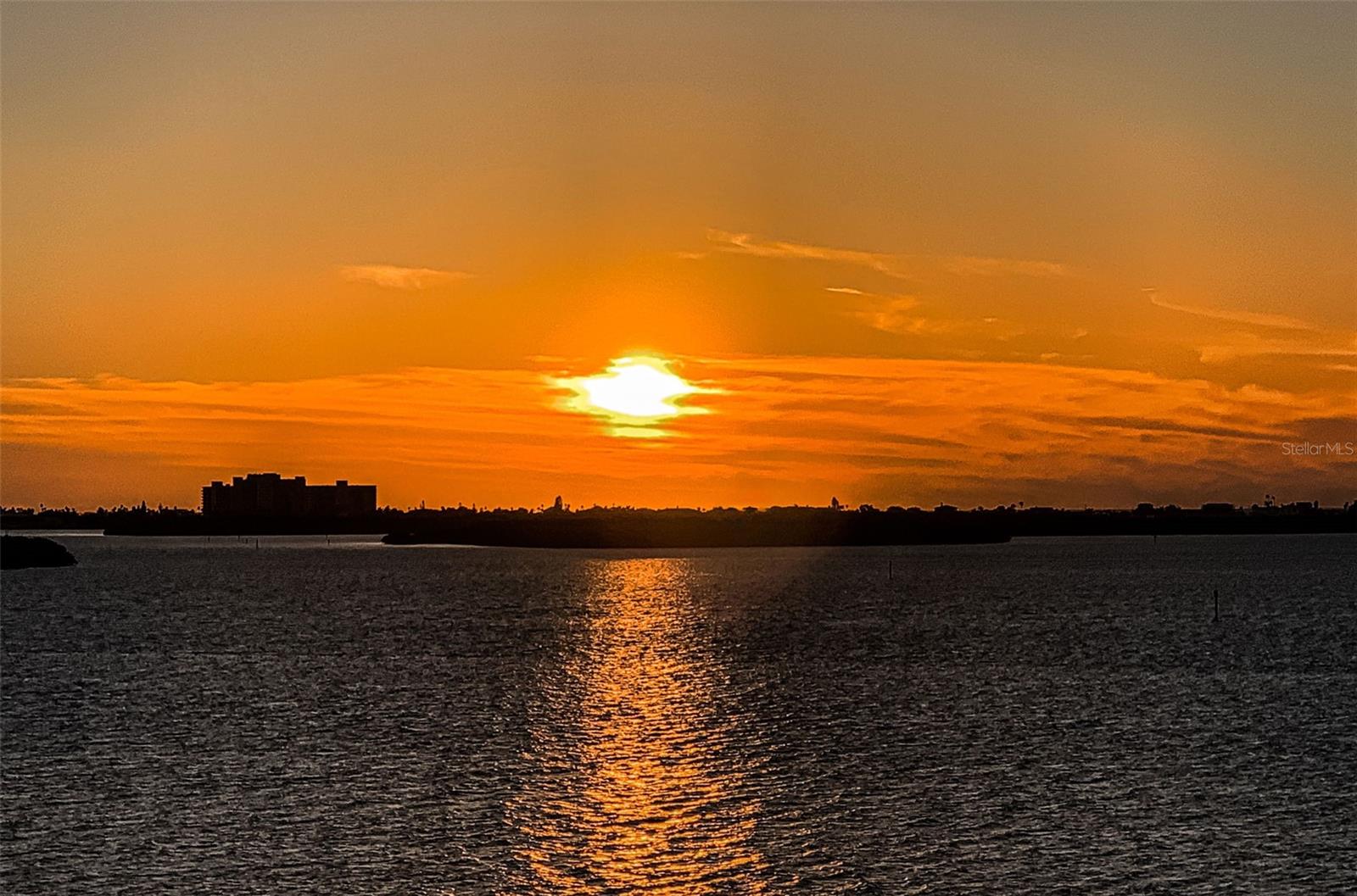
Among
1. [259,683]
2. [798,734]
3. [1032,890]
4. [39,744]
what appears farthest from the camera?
[259,683]

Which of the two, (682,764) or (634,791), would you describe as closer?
(634,791)

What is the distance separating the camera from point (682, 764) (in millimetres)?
54750

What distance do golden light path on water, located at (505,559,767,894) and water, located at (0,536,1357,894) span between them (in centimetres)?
16

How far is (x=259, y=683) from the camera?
3248 inches

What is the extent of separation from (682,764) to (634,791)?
573cm

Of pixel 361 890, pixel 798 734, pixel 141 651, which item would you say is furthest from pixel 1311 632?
pixel 361 890

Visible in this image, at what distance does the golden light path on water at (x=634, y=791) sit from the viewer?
3825cm

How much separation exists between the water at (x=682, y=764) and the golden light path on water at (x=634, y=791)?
161 millimetres

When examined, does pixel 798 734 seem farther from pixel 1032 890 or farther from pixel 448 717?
pixel 1032 890

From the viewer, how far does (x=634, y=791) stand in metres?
49.2

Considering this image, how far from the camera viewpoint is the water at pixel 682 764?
127 feet

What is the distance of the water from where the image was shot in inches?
1527

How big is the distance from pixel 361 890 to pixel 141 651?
70877 millimetres

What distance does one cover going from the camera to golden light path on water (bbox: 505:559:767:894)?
3825 centimetres
